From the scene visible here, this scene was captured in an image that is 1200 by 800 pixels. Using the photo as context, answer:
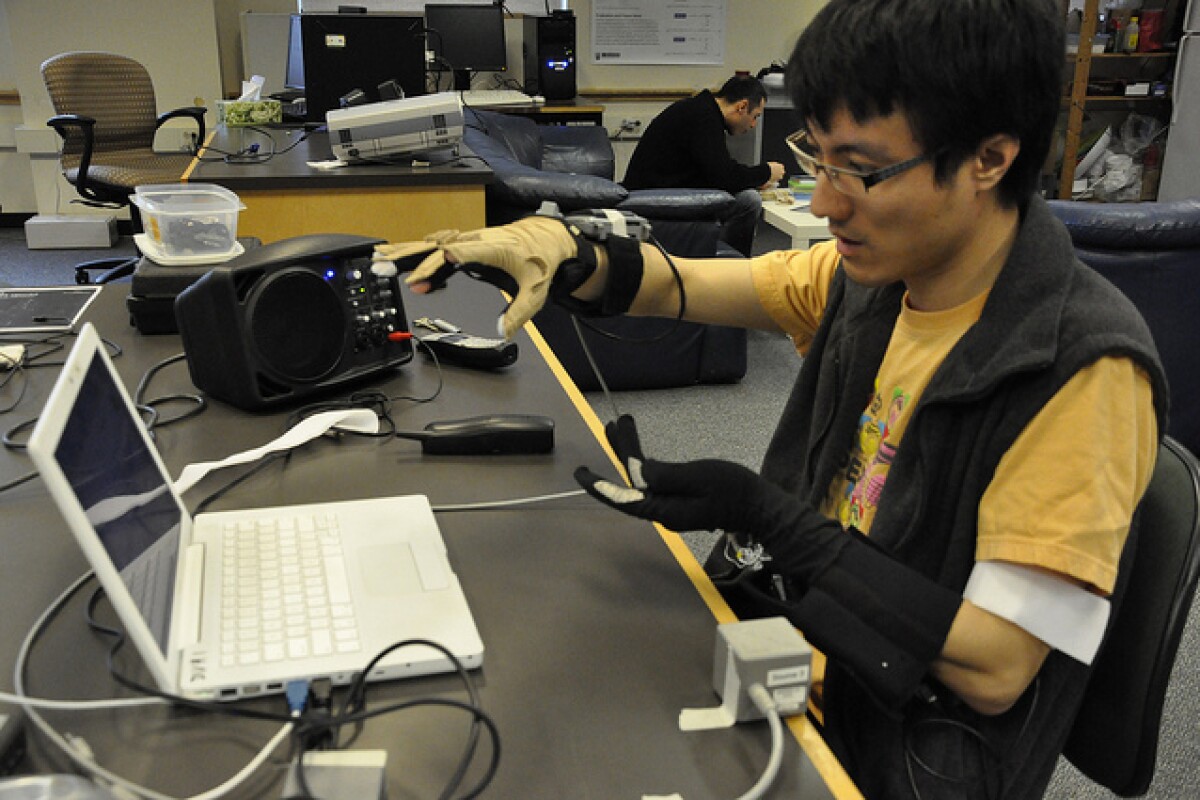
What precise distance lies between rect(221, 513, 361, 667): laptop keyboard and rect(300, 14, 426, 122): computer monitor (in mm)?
2897

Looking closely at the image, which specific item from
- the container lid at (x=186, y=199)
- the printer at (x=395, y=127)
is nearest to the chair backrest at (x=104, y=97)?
the printer at (x=395, y=127)

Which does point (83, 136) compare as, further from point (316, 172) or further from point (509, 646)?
point (509, 646)

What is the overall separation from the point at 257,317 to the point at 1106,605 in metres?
1.02

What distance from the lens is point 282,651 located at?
77cm

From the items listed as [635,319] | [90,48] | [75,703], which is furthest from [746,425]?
[90,48]

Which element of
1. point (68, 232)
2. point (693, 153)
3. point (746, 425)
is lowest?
point (746, 425)

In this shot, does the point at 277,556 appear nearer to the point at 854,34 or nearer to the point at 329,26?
the point at 854,34

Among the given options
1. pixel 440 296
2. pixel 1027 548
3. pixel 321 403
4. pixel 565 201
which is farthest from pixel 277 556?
pixel 565 201

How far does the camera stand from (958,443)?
35.9 inches

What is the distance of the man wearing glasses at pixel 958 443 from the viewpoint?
0.82m

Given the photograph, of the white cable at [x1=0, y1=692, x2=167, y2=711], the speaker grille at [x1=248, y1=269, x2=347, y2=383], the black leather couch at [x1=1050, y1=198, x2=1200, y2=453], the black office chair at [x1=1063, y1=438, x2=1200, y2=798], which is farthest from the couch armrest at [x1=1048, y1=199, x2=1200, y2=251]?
the white cable at [x1=0, y1=692, x2=167, y2=711]

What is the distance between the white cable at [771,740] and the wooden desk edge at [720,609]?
23 mm

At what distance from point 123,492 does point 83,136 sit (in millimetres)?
3912

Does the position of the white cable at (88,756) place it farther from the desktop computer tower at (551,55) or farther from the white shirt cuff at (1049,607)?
the desktop computer tower at (551,55)
